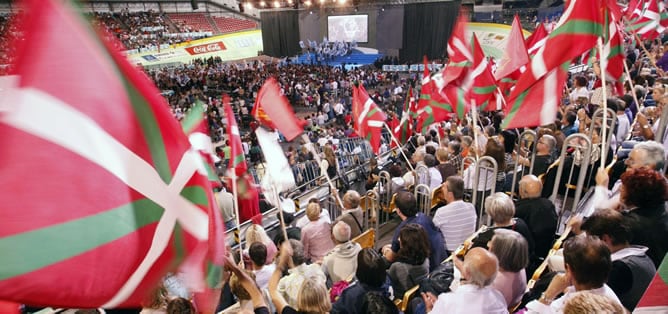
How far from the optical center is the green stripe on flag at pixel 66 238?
1.25 metres

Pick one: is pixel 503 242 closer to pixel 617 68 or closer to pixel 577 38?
pixel 577 38

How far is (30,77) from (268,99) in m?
3.05

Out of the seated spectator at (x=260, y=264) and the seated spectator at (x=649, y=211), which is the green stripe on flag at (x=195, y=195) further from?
the seated spectator at (x=649, y=211)

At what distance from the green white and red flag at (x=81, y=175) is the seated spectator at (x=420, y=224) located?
1.95 meters

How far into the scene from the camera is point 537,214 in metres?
3.44

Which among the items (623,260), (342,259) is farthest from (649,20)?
(342,259)

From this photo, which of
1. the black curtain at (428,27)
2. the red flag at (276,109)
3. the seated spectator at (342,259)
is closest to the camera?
the seated spectator at (342,259)

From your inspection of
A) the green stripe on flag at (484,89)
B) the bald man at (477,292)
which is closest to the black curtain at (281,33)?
the green stripe on flag at (484,89)

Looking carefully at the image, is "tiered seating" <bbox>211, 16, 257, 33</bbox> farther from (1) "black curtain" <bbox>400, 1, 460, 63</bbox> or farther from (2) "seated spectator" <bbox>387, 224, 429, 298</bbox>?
(2) "seated spectator" <bbox>387, 224, 429, 298</bbox>

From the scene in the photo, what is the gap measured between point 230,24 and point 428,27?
21.5 metres

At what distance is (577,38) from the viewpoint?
396 cm

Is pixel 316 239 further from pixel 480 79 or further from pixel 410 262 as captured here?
pixel 480 79

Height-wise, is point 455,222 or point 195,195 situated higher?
point 195,195

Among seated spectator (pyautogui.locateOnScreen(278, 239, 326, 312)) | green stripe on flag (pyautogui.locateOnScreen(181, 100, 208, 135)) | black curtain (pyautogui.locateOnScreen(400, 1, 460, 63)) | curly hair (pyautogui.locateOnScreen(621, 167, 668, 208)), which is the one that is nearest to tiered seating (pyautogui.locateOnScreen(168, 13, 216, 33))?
black curtain (pyautogui.locateOnScreen(400, 1, 460, 63))
